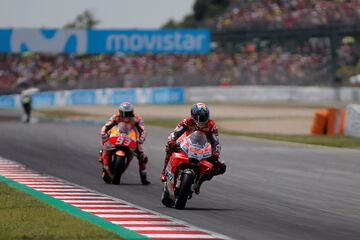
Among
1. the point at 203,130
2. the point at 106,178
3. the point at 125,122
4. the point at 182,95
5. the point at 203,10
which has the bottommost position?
the point at 106,178

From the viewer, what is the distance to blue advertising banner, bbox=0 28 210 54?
2403 inches

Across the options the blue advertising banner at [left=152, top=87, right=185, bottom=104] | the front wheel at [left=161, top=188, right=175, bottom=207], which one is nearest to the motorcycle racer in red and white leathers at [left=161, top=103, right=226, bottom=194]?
the front wheel at [left=161, top=188, right=175, bottom=207]

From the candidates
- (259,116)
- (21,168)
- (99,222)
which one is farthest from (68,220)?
(259,116)

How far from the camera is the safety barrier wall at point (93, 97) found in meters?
59.4

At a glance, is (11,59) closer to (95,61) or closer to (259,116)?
(95,61)

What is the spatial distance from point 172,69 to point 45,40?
26.2 ft

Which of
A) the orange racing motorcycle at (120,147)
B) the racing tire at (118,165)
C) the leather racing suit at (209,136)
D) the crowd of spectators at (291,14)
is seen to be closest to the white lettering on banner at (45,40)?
the crowd of spectators at (291,14)

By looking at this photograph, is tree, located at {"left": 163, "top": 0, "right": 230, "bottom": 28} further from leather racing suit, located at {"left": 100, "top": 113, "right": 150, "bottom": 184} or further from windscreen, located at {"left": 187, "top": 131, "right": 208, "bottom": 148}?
windscreen, located at {"left": 187, "top": 131, "right": 208, "bottom": 148}

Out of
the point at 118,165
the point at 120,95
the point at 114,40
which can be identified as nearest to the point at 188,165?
the point at 118,165

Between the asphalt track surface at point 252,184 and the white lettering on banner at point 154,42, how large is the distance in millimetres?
31209

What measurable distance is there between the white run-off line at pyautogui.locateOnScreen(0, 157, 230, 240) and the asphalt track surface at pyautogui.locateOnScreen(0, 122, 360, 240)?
0.94ft

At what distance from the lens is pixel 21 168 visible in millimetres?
19984

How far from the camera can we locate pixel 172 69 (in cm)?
6344

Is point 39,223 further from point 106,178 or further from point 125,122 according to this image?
point 106,178
